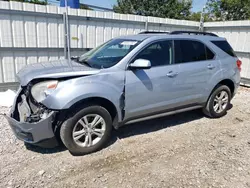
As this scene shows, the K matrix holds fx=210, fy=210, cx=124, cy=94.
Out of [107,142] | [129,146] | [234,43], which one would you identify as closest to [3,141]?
[107,142]

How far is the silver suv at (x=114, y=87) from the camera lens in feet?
9.18

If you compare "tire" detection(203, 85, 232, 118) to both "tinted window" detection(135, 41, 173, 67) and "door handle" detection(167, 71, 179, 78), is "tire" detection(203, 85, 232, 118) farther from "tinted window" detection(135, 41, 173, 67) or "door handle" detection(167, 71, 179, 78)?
"tinted window" detection(135, 41, 173, 67)

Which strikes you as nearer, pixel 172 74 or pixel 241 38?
pixel 172 74

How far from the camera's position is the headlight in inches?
109

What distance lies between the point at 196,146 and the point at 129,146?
1.11m

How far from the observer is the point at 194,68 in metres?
3.91

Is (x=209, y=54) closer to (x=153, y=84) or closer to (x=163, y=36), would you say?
(x=163, y=36)

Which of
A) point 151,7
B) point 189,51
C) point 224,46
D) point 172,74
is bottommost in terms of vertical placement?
point 172,74

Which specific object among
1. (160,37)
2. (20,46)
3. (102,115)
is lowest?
(102,115)

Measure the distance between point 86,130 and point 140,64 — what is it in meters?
1.25

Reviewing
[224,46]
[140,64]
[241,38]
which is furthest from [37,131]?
[241,38]

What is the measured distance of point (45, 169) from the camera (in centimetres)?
275

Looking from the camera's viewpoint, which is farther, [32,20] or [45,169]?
[32,20]

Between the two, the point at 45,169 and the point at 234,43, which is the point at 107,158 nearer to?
the point at 45,169
